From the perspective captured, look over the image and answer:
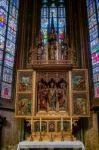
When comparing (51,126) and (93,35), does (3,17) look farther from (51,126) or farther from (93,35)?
(51,126)

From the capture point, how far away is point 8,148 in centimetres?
1025

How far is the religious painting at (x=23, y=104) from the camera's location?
9883 millimetres

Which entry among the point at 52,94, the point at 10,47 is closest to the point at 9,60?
the point at 10,47

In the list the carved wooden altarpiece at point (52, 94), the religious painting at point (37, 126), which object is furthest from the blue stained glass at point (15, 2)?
the religious painting at point (37, 126)

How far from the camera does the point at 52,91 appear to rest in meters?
10.6

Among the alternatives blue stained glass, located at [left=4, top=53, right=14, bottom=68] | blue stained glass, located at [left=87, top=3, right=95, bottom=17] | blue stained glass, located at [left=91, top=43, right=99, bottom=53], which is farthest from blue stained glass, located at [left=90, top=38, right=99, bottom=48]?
blue stained glass, located at [left=4, top=53, right=14, bottom=68]

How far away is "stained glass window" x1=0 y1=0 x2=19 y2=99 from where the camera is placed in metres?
11.5

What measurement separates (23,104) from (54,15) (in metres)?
6.66

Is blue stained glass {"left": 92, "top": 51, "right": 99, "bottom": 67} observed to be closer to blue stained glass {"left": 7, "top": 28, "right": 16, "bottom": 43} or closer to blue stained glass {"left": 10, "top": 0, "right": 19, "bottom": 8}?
blue stained glass {"left": 7, "top": 28, "right": 16, "bottom": 43}

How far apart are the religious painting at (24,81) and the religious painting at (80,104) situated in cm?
199

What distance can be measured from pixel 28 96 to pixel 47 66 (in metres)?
1.56

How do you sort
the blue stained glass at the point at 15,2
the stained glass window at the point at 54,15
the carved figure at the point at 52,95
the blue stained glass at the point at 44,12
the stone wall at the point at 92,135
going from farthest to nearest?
1. the blue stained glass at the point at 44,12
2. the stained glass window at the point at 54,15
3. the blue stained glass at the point at 15,2
4. the carved figure at the point at 52,95
5. the stone wall at the point at 92,135

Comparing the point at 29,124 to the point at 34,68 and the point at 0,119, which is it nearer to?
the point at 0,119

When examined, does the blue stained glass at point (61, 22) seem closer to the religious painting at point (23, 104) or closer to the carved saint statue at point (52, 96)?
the carved saint statue at point (52, 96)
